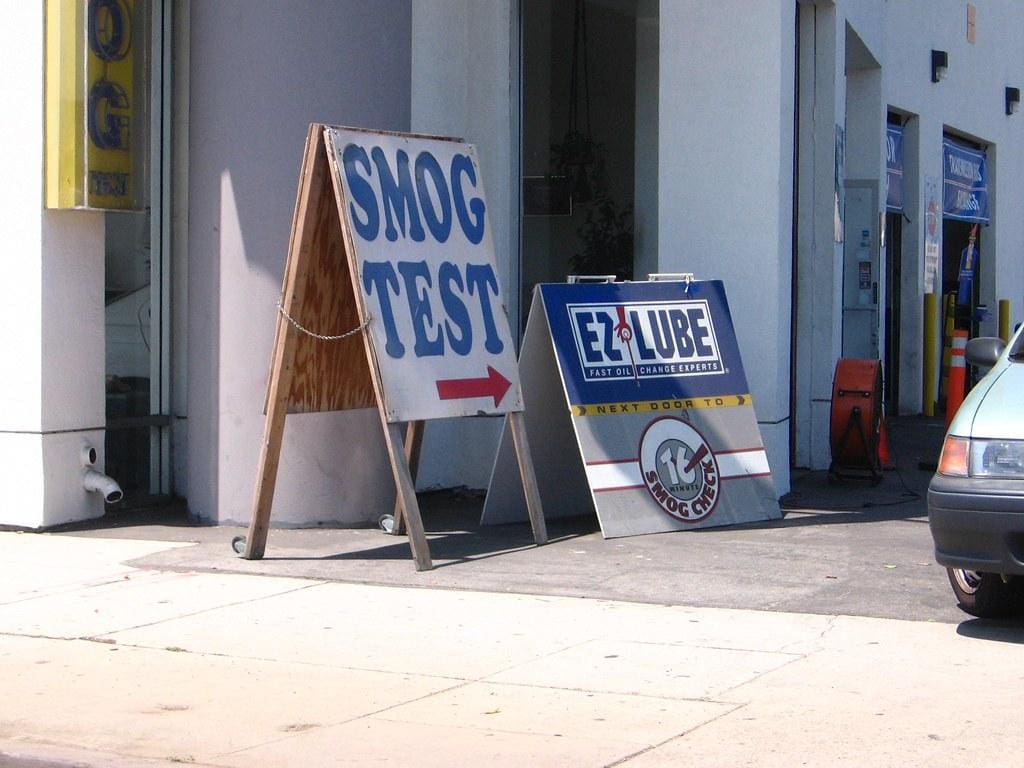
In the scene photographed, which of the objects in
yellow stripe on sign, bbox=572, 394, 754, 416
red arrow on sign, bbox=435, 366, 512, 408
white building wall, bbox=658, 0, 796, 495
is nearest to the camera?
red arrow on sign, bbox=435, 366, 512, 408

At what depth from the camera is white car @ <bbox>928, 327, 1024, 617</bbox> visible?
6.43 meters

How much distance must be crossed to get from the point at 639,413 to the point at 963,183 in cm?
1334

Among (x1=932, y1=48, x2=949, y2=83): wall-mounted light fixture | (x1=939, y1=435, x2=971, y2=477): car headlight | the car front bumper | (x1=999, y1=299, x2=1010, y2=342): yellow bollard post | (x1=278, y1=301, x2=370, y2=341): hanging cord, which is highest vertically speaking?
(x1=932, y1=48, x2=949, y2=83): wall-mounted light fixture

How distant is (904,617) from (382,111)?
4945mm

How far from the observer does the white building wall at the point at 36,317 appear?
966 cm

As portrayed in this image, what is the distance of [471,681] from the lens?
20.1 feet

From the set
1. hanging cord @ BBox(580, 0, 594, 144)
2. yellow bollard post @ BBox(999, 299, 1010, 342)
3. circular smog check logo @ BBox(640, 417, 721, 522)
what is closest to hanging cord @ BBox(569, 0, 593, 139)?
hanging cord @ BBox(580, 0, 594, 144)

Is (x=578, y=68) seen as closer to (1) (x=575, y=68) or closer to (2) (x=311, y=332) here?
(1) (x=575, y=68)

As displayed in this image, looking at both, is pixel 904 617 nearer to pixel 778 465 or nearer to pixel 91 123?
pixel 778 465

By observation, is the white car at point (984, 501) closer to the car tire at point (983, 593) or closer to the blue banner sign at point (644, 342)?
the car tire at point (983, 593)

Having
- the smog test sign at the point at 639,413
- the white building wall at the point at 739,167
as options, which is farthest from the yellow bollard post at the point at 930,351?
the smog test sign at the point at 639,413

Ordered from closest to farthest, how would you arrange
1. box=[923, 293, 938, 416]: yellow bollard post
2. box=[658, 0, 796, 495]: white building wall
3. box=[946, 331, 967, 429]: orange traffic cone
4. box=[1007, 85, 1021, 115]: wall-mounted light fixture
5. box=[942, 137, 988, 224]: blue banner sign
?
box=[658, 0, 796, 495]: white building wall < box=[946, 331, 967, 429]: orange traffic cone < box=[923, 293, 938, 416]: yellow bollard post < box=[942, 137, 988, 224]: blue banner sign < box=[1007, 85, 1021, 115]: wall-mounted light fixture

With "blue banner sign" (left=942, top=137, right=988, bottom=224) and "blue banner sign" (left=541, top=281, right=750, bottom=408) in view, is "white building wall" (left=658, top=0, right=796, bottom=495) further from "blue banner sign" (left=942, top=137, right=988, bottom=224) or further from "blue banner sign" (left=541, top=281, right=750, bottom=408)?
"blue banner sign" (left=942, top=137, right=988, bottom=224)

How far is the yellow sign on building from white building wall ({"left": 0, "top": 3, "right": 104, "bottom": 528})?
5.4 inches
